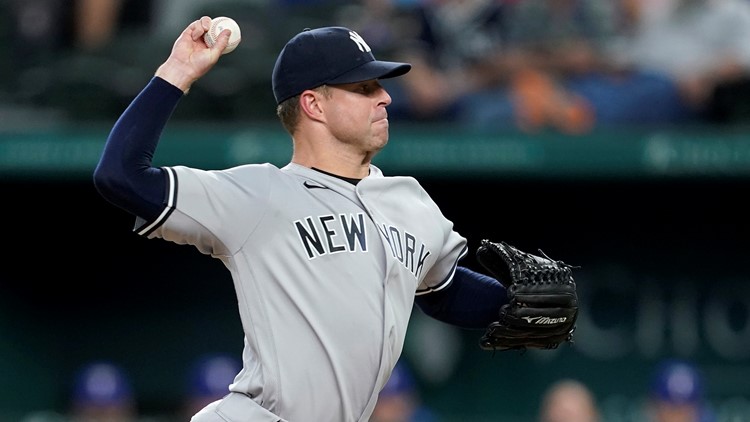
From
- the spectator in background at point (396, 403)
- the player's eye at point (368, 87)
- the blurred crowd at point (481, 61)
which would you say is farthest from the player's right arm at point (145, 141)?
the blurred crowd at point (481, 61)

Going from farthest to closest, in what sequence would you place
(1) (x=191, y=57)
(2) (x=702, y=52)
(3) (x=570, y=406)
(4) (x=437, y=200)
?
(4) (x=437, y=200) < (2) (x=702, y=52) < (3) (x=570, y=406) < (1) (x=191, y=57)

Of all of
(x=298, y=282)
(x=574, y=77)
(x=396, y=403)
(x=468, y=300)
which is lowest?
(x=396, y=403)

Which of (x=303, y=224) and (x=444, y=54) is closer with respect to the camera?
(x=303, y=224)

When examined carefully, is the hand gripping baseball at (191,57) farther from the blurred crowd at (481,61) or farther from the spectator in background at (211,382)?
the blurred crowd at (481,61)

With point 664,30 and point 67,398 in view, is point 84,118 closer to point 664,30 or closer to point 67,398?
point 67,398

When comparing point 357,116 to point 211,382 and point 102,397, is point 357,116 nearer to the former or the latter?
point 211,382

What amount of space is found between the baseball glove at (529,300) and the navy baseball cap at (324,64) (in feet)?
1.85

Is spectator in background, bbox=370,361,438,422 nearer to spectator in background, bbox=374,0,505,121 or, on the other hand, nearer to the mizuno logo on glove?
spectator in background, bbox=374,0,505,121

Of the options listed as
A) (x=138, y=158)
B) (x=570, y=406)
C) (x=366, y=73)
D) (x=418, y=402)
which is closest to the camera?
(x=138, y=158)

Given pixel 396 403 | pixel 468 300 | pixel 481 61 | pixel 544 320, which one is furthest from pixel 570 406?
pixel 544 320

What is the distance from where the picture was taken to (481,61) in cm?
756

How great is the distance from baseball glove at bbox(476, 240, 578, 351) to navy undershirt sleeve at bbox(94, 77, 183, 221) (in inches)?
36.4

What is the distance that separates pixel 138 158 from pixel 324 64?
54 cm

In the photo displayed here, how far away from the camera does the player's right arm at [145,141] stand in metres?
2.95
